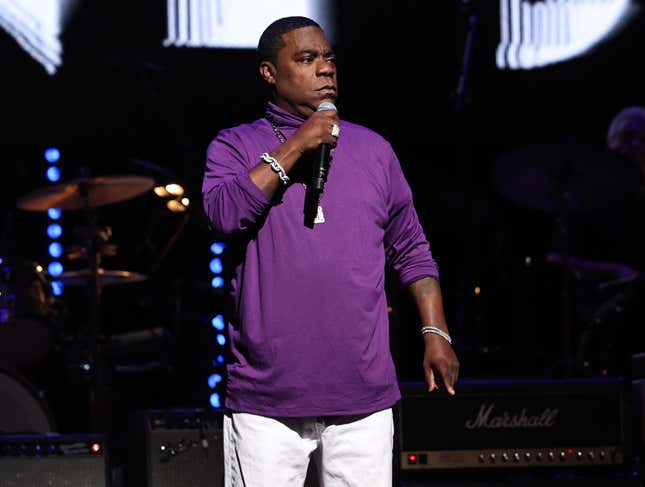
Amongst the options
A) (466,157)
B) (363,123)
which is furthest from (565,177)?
(363,123)

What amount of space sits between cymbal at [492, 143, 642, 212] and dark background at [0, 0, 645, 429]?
4 centimetres

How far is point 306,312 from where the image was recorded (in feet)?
7.69

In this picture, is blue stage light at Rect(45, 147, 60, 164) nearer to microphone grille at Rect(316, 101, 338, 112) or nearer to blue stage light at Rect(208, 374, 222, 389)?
blue stage light at Rect(208, 374, 222, 389)

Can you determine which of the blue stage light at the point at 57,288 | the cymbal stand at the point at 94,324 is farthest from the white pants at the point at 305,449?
the blue stage light at the point at 57,288

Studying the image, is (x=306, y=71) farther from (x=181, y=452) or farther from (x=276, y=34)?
(x=181, y=452)

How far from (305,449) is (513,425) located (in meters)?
1.42

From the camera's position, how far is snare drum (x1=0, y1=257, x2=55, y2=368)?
5.27 metres

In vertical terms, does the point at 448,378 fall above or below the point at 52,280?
below

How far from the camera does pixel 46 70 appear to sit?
5.98 meters

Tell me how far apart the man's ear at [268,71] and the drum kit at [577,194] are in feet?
9.89

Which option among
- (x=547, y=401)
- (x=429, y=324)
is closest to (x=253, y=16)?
(x=547, y=401)

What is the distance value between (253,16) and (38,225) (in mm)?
2062

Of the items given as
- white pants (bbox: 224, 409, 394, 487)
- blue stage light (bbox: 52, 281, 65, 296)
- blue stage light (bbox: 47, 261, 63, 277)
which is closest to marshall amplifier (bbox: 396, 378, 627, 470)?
white pants (bbox: 224, 409, 394, 487)

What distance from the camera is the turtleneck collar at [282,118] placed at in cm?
259
